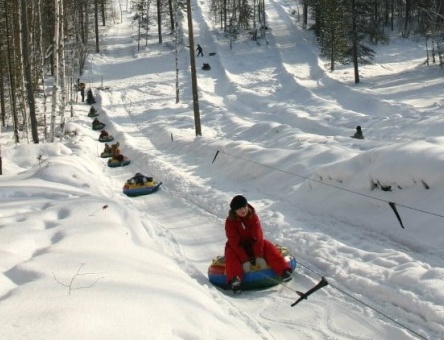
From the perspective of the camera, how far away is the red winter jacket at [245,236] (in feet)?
20.9

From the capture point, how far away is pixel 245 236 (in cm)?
645

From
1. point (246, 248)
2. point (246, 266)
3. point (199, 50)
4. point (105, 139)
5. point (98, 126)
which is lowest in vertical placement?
point (105, 139)

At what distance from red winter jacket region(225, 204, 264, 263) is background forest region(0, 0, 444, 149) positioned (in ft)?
43.9

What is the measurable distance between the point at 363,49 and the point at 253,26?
20030 millimetres

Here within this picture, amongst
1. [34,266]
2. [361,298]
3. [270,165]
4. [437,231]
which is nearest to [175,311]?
[34,266]

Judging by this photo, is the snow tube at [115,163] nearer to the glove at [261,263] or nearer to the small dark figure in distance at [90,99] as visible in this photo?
the glove at [261,263]

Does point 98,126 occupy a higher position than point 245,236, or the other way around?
point 245,236

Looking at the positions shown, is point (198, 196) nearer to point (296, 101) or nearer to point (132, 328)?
point (132, 328)

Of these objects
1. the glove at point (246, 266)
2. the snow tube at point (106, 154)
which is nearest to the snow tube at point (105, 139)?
the snow tube at point (106, 154)

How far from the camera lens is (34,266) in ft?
16.7

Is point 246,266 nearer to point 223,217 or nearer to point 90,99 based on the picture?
point 223,217

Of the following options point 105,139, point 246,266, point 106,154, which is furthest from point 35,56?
point 246,266

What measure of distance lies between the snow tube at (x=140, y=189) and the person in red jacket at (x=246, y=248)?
6745mm

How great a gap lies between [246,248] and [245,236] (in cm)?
19
